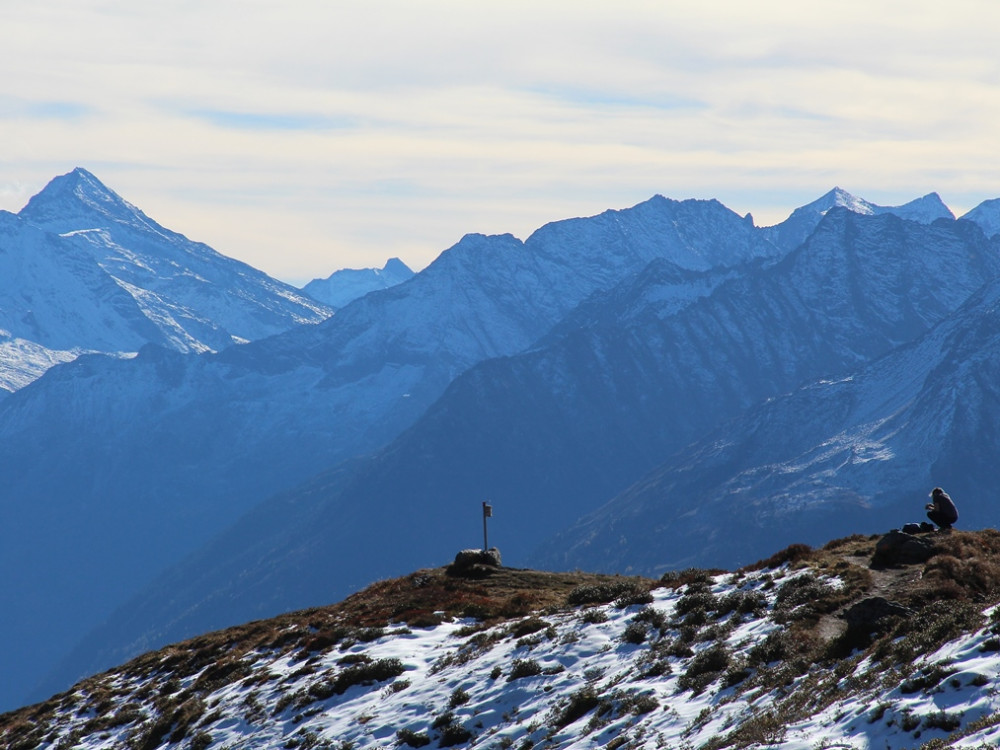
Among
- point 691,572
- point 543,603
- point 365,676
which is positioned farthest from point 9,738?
point 691,572

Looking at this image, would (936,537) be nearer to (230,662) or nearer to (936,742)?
(936,742)

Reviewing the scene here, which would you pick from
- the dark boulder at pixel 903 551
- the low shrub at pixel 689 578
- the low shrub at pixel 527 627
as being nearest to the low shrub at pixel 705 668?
the dark boulder at pixel 903 551

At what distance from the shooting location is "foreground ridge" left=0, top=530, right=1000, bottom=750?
91.5 feet

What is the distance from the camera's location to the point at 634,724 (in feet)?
104

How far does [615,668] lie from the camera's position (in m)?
37.0

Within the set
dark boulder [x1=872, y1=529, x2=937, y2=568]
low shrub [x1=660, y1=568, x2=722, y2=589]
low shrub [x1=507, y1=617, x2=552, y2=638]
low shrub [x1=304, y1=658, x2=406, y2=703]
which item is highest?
low shrub [x1=304, y1=658, x2=406, y2=703]

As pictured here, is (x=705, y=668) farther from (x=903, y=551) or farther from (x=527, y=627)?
(x=903, y=551)

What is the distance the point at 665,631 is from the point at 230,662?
66.0ft

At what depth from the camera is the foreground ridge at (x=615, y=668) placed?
27.9 metres

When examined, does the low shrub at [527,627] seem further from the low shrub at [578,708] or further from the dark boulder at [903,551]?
the dark boulder at [903,551]

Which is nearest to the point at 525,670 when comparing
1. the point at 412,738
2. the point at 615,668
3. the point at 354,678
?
the point at 615,668

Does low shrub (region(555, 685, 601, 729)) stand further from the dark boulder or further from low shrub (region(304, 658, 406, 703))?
the dark boulder

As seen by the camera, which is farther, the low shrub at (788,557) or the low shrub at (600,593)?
the low shrub at (600,593)

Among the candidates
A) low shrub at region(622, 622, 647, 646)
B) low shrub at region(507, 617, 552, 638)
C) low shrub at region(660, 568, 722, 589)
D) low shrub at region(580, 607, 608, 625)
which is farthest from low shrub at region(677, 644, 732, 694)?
low shrub at region(660, 568, 722, 589)
